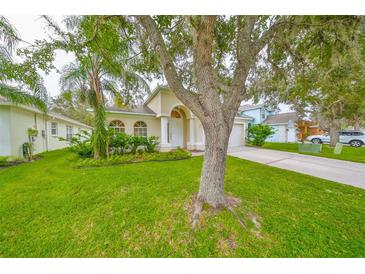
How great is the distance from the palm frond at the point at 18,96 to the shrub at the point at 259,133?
596 inches

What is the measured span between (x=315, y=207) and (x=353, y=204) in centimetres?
103

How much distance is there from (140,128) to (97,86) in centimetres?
430

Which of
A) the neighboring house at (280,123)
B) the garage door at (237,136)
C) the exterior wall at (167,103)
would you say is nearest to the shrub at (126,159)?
the exterior wall at (167,103)

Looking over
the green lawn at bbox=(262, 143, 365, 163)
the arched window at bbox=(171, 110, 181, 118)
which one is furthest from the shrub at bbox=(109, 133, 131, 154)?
the green lawn at bbox=(262, 143, 365, 163)

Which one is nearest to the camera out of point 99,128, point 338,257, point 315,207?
point 338,257

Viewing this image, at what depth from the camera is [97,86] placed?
295 inches

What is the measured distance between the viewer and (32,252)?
227cm

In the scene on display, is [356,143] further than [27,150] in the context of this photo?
Yes

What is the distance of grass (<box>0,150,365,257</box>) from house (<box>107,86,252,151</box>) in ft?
20.2

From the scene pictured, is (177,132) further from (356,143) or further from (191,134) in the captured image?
(356,143)

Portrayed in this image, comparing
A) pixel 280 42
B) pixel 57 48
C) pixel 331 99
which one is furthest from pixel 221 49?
pixel 331 99

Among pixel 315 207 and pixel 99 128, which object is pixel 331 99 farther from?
pixel 99 128

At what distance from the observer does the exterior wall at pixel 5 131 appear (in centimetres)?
810

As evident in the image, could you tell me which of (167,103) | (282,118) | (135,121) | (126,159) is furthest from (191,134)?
(282,118)
